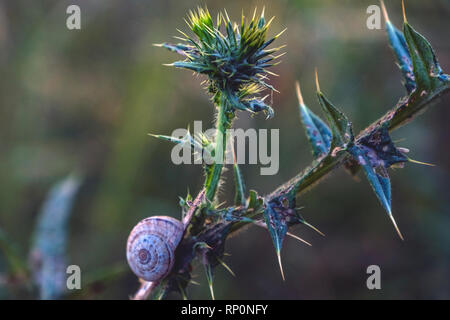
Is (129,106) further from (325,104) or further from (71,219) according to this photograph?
(325,104)

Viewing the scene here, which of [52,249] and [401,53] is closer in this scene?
[401,53]

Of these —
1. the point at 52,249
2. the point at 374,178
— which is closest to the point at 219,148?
the point at 374,178

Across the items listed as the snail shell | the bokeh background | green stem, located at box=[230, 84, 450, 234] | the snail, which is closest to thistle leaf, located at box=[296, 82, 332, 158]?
green stem, located at box=[230, 84, 450, 234]

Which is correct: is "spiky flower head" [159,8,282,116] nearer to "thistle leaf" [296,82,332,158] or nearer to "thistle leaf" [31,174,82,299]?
"thistle leaf" [296,82,332,158]

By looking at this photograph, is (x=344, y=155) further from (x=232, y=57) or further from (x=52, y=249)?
(x=52, y=249)

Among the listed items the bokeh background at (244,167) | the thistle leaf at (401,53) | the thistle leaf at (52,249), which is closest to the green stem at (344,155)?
the thistle leaf at (401,53)

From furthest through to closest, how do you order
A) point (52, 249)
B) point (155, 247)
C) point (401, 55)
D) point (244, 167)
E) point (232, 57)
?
point (244, 167) → point (52, 249) → point (401, 55) → point (155, 247) → point (232, 57)

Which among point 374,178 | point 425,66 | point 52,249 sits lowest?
point 52,249

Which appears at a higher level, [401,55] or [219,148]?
[401,55]
